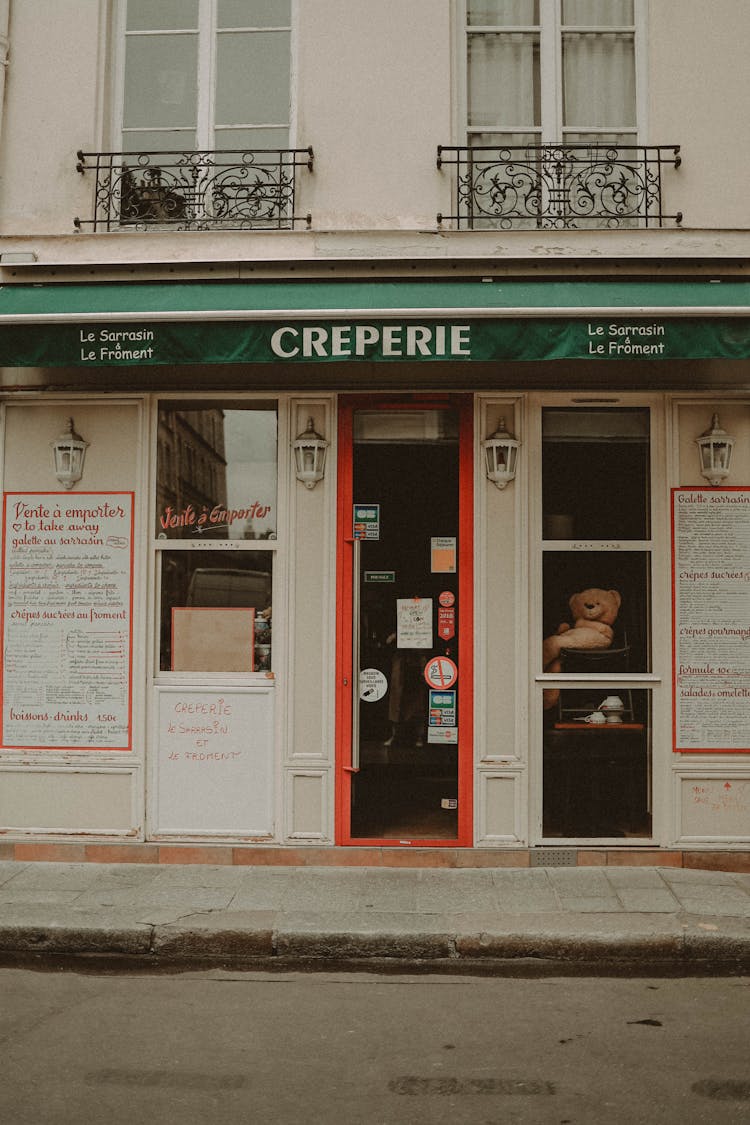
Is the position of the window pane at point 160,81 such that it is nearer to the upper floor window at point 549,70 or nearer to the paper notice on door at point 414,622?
the upper floor window at point 549,70

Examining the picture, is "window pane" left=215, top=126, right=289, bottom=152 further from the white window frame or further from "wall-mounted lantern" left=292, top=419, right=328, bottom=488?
"wall-mounted lantern" left=292, top=419, right=328, bottom=488

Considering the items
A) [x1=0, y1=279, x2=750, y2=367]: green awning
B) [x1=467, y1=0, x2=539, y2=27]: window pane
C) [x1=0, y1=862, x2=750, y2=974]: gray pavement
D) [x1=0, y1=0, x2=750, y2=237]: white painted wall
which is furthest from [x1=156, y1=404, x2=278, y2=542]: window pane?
[x1=467, y1=0, x2=539, y2=27]: window pane

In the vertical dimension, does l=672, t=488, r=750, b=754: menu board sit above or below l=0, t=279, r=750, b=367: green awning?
below

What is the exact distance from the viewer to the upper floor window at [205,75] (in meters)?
7.85

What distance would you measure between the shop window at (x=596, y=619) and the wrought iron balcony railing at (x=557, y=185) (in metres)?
1.45

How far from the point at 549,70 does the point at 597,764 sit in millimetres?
5235

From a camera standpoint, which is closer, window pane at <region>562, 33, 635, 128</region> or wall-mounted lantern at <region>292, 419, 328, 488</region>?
wall-mounted lantern at <region>292, 419, 328, 488</region>

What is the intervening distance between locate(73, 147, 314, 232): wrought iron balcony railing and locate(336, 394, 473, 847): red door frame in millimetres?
1603

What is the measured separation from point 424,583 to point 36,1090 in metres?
4.36

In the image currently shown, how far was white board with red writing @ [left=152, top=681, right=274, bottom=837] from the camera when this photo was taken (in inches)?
292

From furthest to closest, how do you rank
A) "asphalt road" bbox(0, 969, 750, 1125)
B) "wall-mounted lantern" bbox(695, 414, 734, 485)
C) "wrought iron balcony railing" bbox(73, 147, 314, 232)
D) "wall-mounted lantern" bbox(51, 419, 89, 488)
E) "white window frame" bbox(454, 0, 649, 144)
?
"white window frame" bbox(454, 0, 649, 144) < "wrought iron balcony railing" bbox(73, 147, 314, 232) < "wall-mounted lantern" bbox(51, 419, 89, 488) < "wall-mounted lantern" bbox(695, 414, 734, 485) < "asphalt road" bbox(0, 969, 750, 1125)

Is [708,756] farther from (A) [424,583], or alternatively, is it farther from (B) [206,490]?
(B) [206,490]

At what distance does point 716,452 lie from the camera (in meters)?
7.33

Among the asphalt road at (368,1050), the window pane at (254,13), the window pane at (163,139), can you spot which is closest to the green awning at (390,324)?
the window pane at (163,139)
